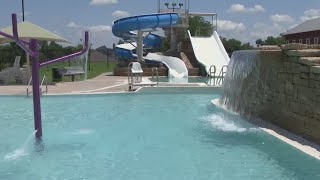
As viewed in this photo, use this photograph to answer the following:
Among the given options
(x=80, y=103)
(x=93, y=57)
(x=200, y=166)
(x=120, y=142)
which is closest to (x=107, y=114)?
(x=80, y=103)

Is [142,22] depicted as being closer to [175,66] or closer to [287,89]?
[175,66]

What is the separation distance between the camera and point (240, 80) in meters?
10.8

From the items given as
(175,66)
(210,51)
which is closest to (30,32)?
(175,66)

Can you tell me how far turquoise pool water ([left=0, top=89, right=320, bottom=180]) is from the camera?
5.54 m

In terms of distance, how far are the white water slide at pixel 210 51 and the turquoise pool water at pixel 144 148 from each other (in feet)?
56.0

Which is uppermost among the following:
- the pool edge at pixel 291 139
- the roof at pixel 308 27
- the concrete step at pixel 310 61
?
the roof at pixel 308 27

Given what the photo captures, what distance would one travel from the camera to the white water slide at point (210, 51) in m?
28.6

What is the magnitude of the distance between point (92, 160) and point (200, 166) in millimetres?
1601

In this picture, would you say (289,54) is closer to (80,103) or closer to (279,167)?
(279,167)

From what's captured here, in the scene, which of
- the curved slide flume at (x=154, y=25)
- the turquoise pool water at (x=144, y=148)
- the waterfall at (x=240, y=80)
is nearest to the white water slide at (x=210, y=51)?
A: the curved slide flume at (x=154, y=25)

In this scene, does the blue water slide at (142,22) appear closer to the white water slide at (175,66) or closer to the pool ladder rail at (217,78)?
the white water slide at (175,66)

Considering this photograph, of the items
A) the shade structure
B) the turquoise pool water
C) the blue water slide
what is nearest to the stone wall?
the turquoise pool water

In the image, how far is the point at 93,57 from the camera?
84500 mm

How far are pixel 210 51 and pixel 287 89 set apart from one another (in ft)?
75.8
